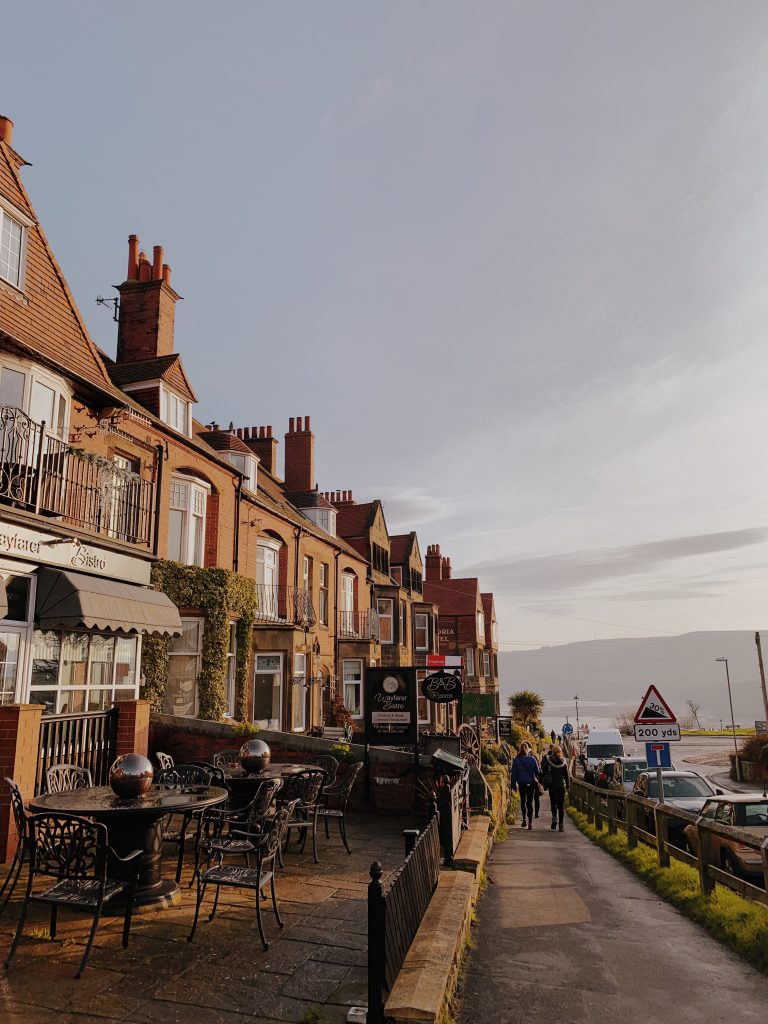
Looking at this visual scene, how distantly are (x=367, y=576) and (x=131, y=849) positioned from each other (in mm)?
27365

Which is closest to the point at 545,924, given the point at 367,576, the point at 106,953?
the point at 106,953

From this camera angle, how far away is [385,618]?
36.2 m

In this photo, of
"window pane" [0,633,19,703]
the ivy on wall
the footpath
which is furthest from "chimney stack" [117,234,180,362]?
the footpath

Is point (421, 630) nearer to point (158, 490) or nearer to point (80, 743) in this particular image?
point (158, 490)

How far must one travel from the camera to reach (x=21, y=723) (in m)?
8.46

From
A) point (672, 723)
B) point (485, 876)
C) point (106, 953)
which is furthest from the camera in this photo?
point (672, 723)

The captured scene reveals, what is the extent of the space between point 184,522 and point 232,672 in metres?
4.35

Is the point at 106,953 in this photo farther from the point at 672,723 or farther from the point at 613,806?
the point at 613,806

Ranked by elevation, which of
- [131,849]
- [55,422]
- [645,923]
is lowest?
[645,923]

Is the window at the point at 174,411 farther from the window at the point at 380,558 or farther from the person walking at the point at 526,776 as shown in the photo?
the window at the point at 380,558

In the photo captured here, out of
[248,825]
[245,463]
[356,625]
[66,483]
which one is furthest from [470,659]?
[248,825]

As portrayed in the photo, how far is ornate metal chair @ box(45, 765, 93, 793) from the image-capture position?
7.81 m

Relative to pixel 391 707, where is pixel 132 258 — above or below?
above

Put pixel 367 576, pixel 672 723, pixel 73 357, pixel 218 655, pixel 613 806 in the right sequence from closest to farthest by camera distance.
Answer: pixel 672 723 → pixel 73 357 → pixel 613 806 → pixel 218 655 → pixel 367 576
